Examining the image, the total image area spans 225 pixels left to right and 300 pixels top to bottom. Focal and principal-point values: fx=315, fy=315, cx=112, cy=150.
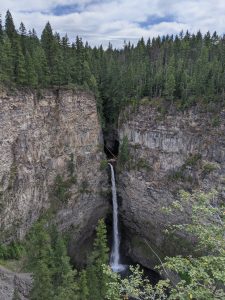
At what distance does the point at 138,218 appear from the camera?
4859 centimetres

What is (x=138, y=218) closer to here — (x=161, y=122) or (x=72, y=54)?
(x=161, y=122)

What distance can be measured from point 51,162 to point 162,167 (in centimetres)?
1678

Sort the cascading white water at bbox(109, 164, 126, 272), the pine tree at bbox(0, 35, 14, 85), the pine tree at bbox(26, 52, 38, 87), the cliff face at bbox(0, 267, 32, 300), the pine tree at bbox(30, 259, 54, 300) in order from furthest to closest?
the cascading white water at bbox(109, 164, 126, 272) < the pine tree at bbox(26, 52, 38, 87) < the pine tree at bbox(0, 35, 14, 85) < the cliff face at bbox(0, 267, 32, 300) < the pine tree at bbox(30, 259, 54, 300)

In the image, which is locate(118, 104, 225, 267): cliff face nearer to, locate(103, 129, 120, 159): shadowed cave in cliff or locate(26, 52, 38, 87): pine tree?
Result: locate(103, 129, 120, 159): shadowed cave in cliff

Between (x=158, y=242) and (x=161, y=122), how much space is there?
17.8 m

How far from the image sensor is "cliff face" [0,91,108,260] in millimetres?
34375

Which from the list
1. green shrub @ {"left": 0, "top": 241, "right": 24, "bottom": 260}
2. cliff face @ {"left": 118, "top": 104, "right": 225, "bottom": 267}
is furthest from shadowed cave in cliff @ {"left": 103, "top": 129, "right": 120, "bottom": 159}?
green shrub @ {"left": 0, "top": 241, "right": 24, "bottom": 260}

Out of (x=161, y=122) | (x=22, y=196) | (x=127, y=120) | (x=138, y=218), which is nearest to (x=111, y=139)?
(x=127, y=120)

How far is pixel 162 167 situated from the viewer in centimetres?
4750

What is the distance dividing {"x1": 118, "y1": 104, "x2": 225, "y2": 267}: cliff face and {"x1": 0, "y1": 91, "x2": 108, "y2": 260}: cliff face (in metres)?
5.14

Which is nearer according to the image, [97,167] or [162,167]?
[162,167]

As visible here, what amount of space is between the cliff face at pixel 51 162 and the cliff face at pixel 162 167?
5.14 m

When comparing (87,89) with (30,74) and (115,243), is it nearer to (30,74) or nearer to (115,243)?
(30,74)

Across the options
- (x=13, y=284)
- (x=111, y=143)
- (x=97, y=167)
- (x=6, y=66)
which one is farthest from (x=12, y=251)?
(x=111, y=143)
